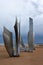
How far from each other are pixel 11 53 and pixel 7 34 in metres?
1.13

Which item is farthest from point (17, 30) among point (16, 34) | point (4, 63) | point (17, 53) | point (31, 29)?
point (31, 29)

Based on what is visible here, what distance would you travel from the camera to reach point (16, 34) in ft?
50.0

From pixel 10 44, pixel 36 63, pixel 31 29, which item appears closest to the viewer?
pixel 36 63

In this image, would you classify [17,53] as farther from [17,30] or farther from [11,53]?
A: [17,30]

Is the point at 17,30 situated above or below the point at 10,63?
above

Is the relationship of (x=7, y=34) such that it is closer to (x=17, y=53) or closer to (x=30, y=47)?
(x=17, y=53)

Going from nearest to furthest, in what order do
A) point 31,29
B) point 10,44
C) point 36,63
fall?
1. point 36,63
2. point 10,44
3. point 31,29

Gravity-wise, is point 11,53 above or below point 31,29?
below

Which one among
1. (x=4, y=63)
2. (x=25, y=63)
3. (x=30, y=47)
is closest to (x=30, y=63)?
(x=25, y=63)

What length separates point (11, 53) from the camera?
15375 mm

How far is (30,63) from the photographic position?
39.1ft

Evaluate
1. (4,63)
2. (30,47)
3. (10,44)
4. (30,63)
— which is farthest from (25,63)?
(30,47)

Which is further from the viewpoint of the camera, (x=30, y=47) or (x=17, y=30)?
(x=30, y=47)

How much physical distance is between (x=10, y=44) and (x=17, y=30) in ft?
2.94
